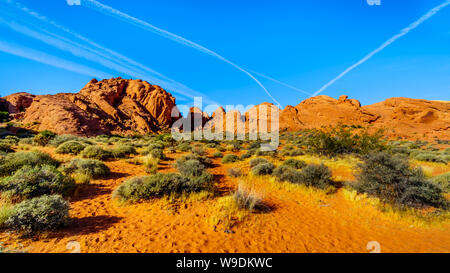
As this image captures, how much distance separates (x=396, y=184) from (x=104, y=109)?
170 feet

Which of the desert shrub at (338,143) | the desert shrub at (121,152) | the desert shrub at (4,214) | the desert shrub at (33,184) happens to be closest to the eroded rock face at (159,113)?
the desert shrub at (121,152)

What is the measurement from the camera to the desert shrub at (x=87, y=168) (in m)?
6.61

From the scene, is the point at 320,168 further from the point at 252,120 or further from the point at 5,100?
the point at 5,100

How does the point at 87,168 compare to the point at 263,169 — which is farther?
the point at 263,169

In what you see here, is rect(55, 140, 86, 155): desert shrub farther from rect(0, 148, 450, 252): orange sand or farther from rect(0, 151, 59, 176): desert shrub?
rect(0, 148, 450, 252): orange sand

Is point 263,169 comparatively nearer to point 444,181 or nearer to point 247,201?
point 247,201

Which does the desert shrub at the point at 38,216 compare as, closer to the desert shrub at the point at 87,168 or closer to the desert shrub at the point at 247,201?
the desert shrub at the point at 87,168

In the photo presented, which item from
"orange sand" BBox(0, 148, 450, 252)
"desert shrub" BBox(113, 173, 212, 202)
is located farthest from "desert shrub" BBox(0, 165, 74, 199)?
"desert shrub" BBox(113, 173, 212, 202)

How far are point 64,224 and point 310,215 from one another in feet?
19.8

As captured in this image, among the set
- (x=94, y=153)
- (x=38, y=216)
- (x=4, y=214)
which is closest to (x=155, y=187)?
(x=38, y=216)

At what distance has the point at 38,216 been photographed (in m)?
3.06

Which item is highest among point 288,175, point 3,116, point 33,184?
point 3,116

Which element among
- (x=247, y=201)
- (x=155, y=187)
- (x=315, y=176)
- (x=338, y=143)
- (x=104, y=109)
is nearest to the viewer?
(x=247, y=201)

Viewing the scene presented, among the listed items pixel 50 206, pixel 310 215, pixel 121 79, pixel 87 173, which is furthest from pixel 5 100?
pixel 310 215
